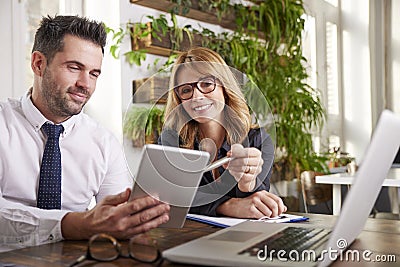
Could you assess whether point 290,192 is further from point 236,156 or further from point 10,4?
point 236,156

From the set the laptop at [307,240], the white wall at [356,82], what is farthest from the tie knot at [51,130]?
the white wall at [356,82]

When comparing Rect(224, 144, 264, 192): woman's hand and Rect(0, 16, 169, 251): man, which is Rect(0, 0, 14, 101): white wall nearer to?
Rect(0, 16, 169, 251): man

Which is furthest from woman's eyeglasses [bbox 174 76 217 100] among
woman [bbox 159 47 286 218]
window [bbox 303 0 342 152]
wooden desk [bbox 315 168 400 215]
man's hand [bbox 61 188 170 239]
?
window [bbox 303 0 342 152]

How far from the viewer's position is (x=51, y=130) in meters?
1.68

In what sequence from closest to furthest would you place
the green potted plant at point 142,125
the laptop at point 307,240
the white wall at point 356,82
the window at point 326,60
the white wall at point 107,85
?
the laptop at point 307,240 < the green potted plant at point 142,125 < the white wall at point 107,85 < the window at point 326,60 < the white wall at point 356,82

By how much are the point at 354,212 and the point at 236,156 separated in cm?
41

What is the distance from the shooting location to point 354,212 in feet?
2.95

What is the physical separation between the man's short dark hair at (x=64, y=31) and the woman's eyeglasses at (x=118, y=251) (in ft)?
2.72

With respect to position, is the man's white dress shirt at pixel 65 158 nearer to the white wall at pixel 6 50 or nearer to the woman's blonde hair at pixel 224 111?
the woman's blonde hair at pixel 224 111

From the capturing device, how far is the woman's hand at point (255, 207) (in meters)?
1.42

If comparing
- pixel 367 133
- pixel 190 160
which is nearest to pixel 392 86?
pixel 367 133

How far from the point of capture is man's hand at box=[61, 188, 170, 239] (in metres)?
1.07

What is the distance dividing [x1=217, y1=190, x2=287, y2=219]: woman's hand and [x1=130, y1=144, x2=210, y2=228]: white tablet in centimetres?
31

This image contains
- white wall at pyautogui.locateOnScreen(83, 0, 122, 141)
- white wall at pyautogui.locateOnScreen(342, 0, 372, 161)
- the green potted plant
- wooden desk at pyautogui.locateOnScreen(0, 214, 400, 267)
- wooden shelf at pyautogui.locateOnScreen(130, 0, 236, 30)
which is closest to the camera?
wooden desk at pyautogui.locateOnScreen(0, 214, 400, 267)
